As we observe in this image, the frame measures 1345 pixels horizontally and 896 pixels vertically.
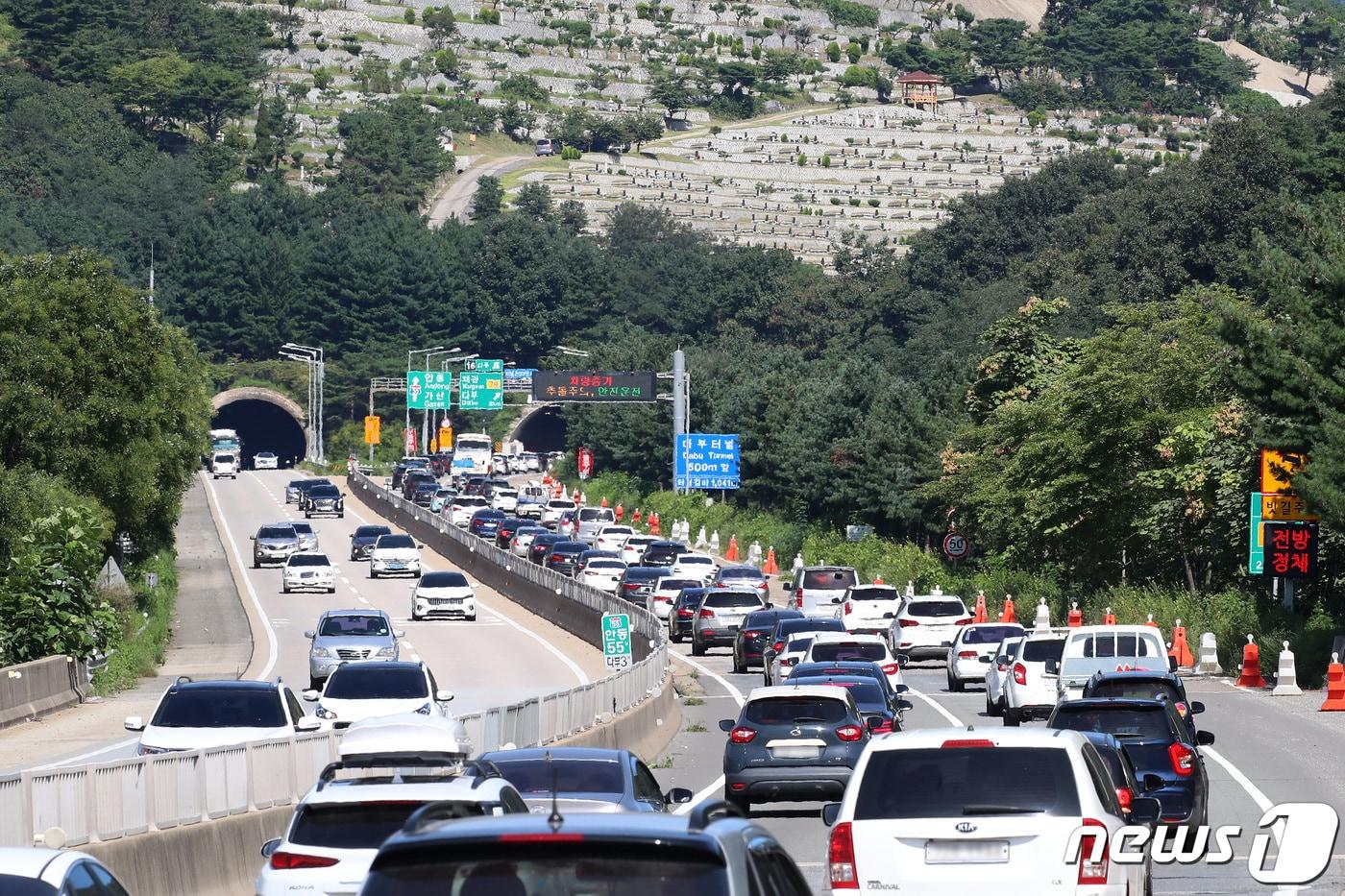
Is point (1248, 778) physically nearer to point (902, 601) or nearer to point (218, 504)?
point (902, 601)

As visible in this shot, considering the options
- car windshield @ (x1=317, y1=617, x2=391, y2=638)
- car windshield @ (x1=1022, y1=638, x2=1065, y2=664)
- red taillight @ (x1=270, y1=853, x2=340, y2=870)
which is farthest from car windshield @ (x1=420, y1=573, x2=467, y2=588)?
red taillight @ (x1=270, y1=853, x2=340, y2=870)

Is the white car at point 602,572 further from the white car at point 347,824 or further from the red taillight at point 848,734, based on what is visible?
the white car at point 347,824

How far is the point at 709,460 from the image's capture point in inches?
3526

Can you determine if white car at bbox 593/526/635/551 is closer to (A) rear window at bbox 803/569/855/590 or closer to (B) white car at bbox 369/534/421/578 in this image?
(B) white car at bbox 369/534/421/578

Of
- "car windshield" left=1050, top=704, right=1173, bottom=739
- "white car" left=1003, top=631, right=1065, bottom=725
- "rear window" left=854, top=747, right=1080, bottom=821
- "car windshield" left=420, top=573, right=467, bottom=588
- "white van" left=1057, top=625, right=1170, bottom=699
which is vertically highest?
"rear window" left=854, top=747, right=1080, bottom=821

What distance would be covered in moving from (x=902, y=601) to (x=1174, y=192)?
66025mm

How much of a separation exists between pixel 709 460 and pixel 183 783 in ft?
239

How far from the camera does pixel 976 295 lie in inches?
5527

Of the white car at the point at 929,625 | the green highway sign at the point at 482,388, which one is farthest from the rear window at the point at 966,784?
the green highway sign at the point at 482,388

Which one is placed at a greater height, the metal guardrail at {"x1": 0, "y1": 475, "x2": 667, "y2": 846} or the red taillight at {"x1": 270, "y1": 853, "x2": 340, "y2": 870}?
the red taillight at {"x1": 270, "y1": 853, "x2": 340, "y2": 870}

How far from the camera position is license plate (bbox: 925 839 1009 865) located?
1233cm

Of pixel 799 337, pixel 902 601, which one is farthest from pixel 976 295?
pixel 902 601

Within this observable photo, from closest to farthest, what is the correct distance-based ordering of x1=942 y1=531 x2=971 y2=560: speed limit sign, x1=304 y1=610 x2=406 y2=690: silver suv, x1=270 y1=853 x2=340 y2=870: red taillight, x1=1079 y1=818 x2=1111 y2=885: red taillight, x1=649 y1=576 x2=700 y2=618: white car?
1. x1=1079 y1=818 x2=1111 y2=885: red taillight
2. x1=270 y1=853 x2=340 y2=870: red taillight
3. x1=304 y1=610 x2=406 y2=690: silver suv
4. x1=649 y1=576 x2=700 y2=618: white car
5. x1=942 y1=531 x2=971 y2=560: speed limit sign

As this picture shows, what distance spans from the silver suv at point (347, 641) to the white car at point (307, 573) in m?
23.2
